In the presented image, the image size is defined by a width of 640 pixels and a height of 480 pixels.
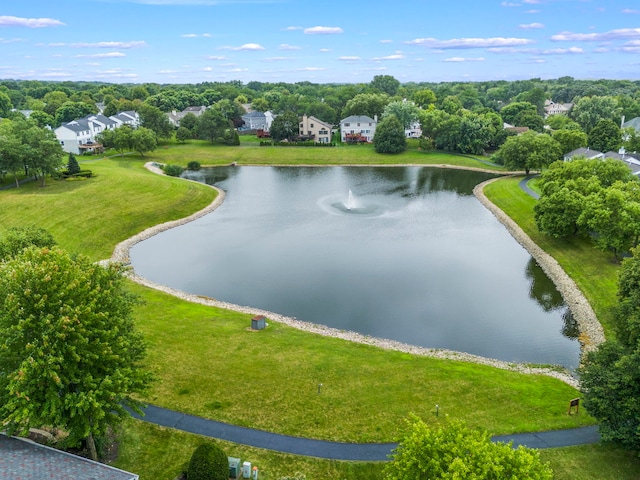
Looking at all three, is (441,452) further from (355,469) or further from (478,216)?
(478,216)

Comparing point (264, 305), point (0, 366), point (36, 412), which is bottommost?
point (264, 305)

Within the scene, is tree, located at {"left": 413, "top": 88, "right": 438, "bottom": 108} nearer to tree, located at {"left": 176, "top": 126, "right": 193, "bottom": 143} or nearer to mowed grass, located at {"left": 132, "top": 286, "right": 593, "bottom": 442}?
tree, located at {"left": 176, "top": 126, "right": 193, "bottom": 143}

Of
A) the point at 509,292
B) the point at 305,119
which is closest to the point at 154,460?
the point at 509,292

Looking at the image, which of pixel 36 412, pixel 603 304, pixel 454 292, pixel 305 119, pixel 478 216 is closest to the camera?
pixel 36 412

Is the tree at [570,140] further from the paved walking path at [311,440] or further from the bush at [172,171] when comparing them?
the paved walking path at [311,440]

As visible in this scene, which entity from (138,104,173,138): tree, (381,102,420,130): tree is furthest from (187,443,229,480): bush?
(381,102,420,130): tree
